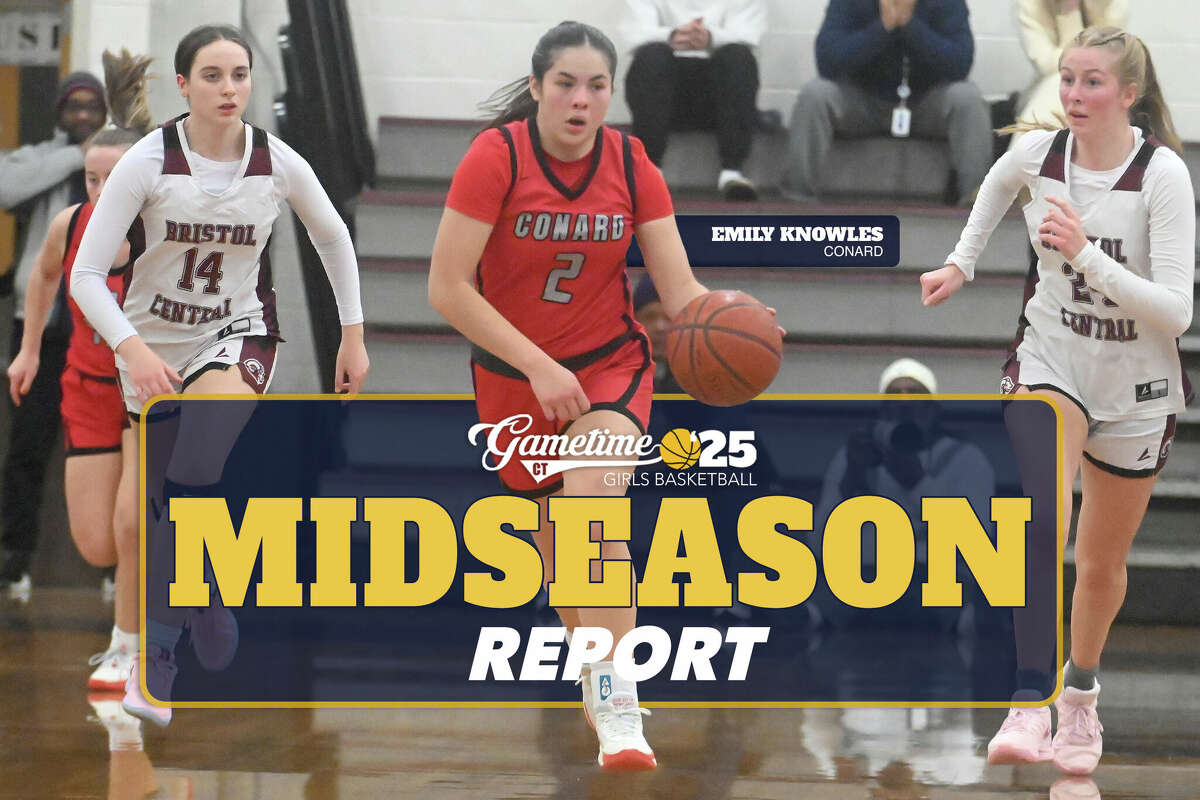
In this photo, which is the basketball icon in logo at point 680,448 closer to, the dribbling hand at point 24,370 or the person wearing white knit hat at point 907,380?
the person wearing white knit hat at point 907,380

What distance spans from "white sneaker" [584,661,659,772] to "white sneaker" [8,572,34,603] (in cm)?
327

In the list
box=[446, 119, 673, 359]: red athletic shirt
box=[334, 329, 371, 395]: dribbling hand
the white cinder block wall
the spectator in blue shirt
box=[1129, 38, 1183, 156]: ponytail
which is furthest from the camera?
the white cinder block wall

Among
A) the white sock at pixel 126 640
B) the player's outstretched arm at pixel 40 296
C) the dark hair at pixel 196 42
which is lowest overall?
the white sock at pixel 126 640

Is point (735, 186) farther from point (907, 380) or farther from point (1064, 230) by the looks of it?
point (1064, 230)

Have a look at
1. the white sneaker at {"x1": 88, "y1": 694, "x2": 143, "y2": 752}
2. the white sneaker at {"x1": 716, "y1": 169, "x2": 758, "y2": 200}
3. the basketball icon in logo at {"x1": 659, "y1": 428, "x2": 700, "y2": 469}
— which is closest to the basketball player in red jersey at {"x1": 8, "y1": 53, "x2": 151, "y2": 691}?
the white sneaker at {"x1": 88, "y1": 694, "x2": 143, "y2": 752}

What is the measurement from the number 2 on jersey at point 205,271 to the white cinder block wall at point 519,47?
10.8 ft

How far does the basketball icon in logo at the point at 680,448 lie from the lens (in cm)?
473

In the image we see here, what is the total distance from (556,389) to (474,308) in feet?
0.86

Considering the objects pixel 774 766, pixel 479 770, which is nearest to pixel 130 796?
pixel 479 770

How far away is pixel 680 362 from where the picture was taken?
3.44 meters

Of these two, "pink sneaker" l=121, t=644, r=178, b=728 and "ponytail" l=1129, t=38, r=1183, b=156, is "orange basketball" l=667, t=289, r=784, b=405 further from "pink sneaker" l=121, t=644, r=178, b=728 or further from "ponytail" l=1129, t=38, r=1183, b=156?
"pink sneaker" l=121, t=644, r=178, b=728

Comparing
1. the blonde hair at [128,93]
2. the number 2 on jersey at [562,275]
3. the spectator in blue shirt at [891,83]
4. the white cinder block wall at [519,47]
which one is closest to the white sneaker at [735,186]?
the spectator in blue shirt at [891,83]

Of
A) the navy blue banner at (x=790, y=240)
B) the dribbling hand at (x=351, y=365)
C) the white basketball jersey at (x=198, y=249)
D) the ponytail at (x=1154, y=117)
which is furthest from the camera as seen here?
the navy blue banner at (x=790, y=240)

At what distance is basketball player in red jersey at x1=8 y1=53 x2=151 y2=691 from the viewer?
4211mm
